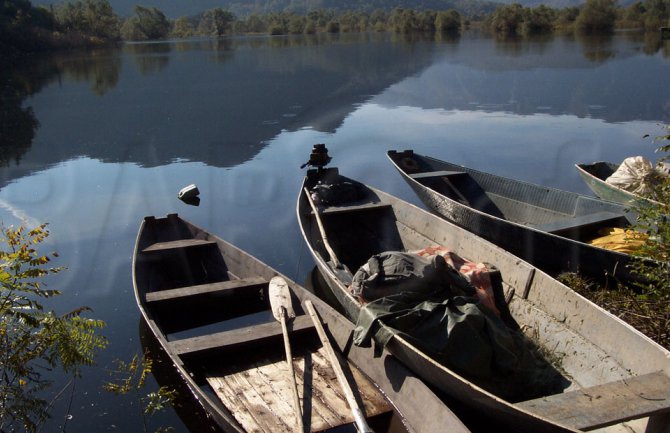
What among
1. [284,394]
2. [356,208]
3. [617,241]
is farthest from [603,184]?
[284,394]

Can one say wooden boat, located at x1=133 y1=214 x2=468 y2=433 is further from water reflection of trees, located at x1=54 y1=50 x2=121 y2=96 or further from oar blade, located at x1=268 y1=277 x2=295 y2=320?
water reflection of trees, located at x1=54 y1=50 x2=121 y2=96

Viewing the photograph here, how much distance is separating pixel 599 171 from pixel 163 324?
818 cm

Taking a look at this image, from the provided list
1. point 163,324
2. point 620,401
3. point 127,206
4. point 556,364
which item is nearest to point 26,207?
point 127,206

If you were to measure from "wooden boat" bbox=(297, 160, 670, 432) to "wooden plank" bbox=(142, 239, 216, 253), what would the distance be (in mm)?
1494

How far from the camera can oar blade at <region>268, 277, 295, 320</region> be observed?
6.34 meters

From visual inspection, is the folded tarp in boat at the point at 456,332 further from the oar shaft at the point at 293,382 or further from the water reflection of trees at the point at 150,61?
the water reflection of trees at the point at 150,61

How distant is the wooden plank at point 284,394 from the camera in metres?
5.04

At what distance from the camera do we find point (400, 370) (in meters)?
5.12

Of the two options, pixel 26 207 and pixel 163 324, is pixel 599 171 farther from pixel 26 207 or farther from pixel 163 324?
pixel 26 207

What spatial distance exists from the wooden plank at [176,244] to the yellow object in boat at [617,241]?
16.7 feet

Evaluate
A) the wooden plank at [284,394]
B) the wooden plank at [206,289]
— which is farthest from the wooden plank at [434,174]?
the wooden plank at [284,394]

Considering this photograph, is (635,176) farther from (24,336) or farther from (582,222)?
(24,336)

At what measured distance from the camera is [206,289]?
710 centimetres

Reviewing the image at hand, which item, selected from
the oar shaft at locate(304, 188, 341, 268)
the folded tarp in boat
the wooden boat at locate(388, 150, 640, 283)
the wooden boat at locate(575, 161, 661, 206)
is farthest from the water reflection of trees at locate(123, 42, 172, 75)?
the folded tarp in boat
